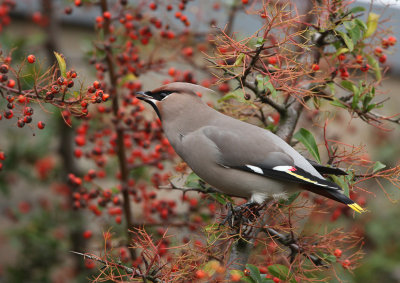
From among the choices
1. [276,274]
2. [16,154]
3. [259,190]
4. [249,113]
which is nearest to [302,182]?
[259,190]

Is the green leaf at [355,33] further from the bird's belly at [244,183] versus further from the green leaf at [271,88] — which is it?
the bird's belly at [244,183]

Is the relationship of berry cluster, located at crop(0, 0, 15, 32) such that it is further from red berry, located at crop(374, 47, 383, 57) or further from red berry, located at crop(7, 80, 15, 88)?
red berry, located at crop(374, 47, 383, 57)

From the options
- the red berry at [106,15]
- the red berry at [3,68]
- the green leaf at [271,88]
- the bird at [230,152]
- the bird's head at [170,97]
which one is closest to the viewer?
the red berry at [3,68]

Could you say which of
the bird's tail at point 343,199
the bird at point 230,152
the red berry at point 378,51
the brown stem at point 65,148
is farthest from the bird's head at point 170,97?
the brown stem at point 65,148

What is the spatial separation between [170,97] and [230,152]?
343 millimetres

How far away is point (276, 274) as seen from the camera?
6.49ft

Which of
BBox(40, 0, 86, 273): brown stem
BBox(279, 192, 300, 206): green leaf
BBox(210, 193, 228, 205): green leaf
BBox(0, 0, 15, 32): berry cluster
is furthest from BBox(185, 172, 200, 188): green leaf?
BBox(0, 0, 15, 32): berry cluster

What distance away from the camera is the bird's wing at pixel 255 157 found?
211cm

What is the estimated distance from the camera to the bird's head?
2.27m

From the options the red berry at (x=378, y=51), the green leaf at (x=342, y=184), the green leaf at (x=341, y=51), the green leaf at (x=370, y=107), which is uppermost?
the green leaf at (x=341, y=51)

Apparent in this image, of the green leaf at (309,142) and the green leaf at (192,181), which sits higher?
the green leaf at (309,142)

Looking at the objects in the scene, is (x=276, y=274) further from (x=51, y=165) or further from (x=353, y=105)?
(x=51, y=165)

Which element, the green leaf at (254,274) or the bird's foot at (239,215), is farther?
the bird's foot at (239,215)

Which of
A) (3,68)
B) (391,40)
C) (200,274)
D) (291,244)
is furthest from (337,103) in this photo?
(3,68)
